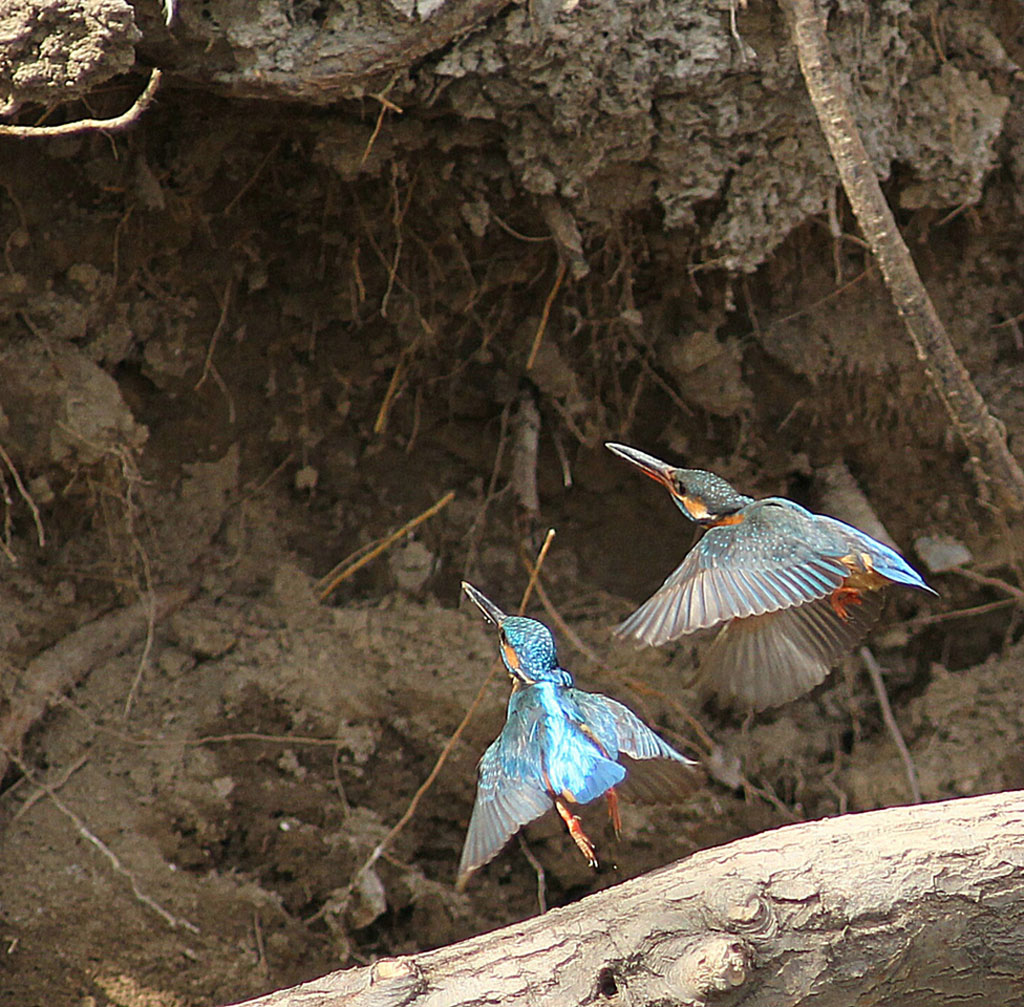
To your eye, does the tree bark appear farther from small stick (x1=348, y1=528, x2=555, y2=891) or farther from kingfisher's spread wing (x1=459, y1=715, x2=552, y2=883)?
small stick (x1=348, y1=528, x2=555, y2=891)

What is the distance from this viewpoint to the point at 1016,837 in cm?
180

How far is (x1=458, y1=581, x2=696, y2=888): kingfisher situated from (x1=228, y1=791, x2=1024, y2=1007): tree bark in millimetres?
212

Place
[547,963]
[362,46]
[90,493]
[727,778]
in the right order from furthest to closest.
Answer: [727,778]
[90,493]
[362,46]
[547,963]

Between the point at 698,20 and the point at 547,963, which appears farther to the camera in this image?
the point at 698,20

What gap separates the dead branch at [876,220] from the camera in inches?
98.7

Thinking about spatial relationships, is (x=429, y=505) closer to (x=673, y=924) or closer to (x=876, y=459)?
(x=876, y=459)

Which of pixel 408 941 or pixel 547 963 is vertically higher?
pixel 547 963

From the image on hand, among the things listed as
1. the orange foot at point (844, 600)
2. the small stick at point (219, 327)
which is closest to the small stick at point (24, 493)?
the small stick at point (219, 327)

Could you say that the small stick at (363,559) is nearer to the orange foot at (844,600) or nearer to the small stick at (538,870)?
the small stick at (538,870)

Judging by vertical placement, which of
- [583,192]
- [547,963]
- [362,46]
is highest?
[362,46]

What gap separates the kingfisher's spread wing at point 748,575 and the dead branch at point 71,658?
1.40 m

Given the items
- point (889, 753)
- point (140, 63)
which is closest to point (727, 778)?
point (889, 753)

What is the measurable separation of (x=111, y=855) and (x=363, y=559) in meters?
0.95

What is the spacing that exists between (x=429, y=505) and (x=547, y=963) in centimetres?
176
